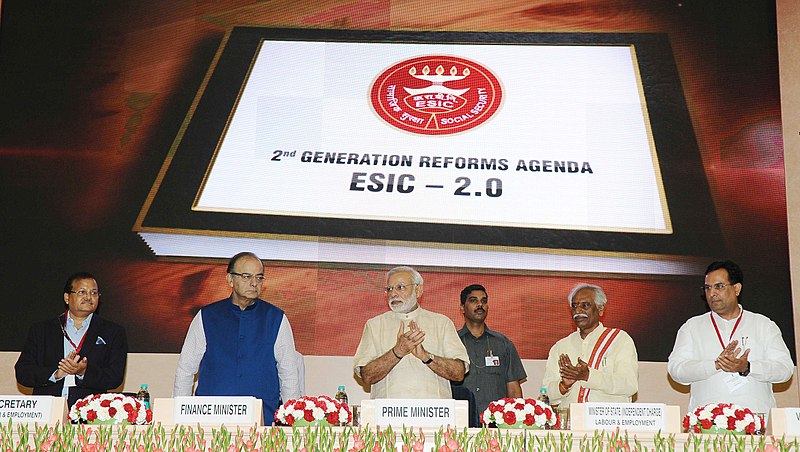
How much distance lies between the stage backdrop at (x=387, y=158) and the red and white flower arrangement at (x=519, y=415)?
245 cm

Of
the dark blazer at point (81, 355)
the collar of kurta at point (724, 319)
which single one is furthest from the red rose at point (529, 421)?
the dark blazer at point (81, 355)

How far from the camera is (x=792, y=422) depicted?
2.98 meters

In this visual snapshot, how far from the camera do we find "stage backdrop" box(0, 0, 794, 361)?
5648 mm

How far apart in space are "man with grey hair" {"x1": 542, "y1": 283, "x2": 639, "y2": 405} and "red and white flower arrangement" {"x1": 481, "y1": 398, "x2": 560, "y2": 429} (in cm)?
108

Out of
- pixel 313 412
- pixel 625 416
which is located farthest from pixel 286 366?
pixel 625 416

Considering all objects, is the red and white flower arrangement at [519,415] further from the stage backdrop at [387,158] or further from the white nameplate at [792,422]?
the stage backdrop at [387,158]

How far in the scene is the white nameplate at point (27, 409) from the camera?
9.96 ft

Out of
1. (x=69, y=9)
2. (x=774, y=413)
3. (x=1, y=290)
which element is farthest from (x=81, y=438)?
(x=69, y=9)

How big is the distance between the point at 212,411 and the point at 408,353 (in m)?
1.22

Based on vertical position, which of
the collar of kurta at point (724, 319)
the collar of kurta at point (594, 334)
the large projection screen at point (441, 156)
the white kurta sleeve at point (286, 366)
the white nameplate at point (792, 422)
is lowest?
the white nameplate at point (792, 422)

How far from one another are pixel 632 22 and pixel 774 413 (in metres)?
3.77

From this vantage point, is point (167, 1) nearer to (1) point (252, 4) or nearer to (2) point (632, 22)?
(1) point (252, 4)

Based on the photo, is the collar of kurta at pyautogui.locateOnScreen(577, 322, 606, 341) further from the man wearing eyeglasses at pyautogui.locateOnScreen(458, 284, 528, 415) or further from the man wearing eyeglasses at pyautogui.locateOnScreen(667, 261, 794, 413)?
the man wearing eyeglasses at pyautogui.locateOnScreen(458, 284, 528, 415)

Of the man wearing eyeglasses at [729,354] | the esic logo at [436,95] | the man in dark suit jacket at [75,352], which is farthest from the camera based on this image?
the esic logo at [436,95]
